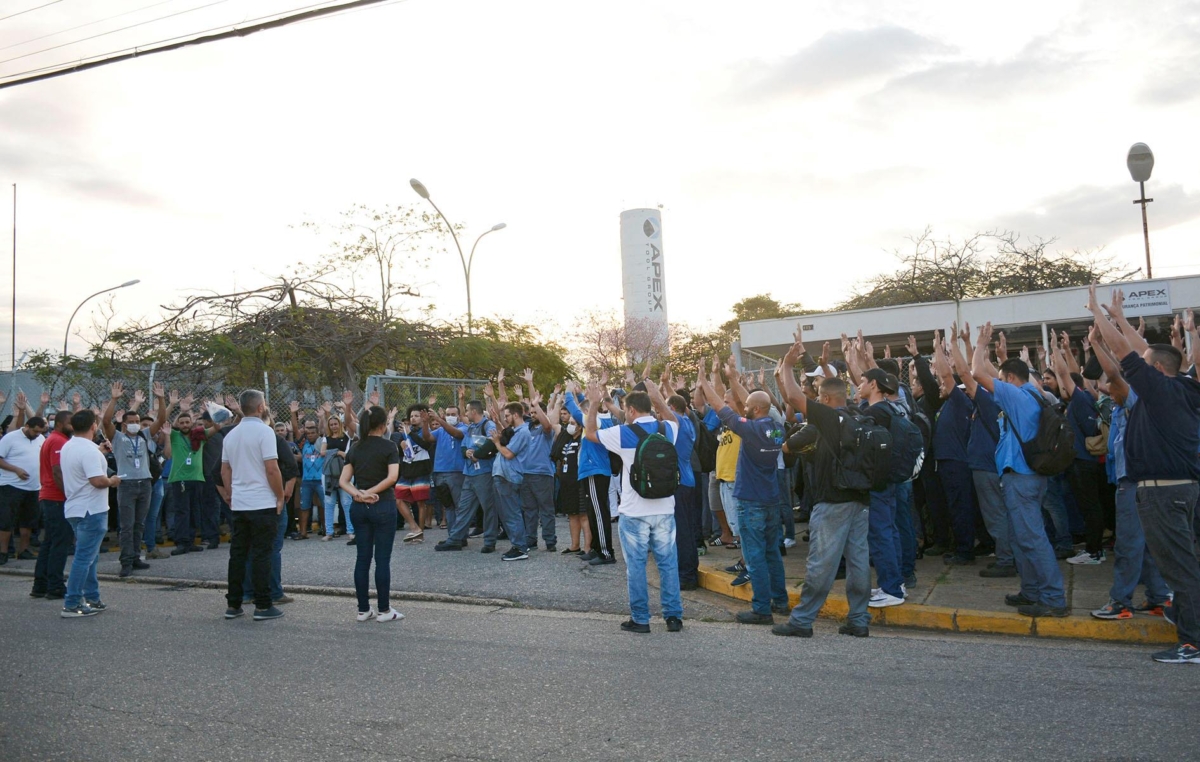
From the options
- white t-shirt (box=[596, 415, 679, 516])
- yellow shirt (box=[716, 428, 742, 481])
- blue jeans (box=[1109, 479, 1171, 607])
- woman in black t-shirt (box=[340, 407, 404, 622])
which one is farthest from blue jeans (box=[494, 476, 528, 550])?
blue jeans (box=[1109, 479, 1171, 607])

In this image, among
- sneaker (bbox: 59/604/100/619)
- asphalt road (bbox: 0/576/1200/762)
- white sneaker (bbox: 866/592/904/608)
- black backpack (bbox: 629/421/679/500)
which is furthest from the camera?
sneaker (bbox: 59/604/100/619)

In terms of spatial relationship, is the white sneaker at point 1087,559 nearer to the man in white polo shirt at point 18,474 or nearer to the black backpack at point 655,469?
the black backpack at point 655,469

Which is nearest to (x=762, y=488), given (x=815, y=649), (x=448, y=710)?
(x=815, y=649)

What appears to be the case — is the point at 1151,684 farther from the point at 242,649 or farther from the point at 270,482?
the point at 270,482

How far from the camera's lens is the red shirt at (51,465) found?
9.13 metres

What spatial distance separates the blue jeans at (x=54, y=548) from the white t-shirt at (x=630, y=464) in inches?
228

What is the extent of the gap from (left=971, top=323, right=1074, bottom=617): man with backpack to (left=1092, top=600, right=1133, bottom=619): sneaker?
24cm

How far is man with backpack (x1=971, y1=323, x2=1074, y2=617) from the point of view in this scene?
686cm

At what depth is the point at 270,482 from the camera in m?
8.03

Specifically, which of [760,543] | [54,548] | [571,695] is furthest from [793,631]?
[54,548]

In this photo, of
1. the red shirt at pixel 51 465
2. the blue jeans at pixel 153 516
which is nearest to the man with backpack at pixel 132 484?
the blue jeans at pixel 153 516

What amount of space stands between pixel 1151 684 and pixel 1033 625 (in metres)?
1.61

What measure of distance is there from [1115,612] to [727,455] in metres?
4.36

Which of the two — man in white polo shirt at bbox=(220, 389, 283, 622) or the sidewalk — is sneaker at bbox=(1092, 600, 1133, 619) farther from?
man in white polo shirt at bbox=(220, 389, 283, 622)
